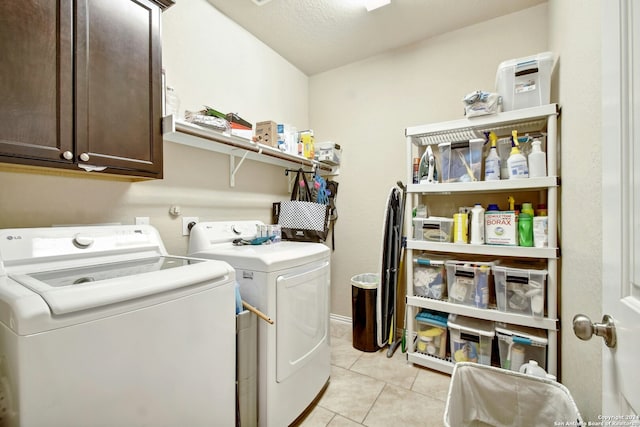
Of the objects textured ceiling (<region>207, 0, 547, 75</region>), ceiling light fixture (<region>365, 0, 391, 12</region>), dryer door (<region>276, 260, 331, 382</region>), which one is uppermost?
textured ceiling (<region>207, 0, 547, 75</region>)

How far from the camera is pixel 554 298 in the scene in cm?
159

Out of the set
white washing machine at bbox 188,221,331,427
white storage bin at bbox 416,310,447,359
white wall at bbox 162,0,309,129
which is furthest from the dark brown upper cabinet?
white storage bin at bbox 416,310,447,359

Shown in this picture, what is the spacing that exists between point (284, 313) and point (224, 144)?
122 cm

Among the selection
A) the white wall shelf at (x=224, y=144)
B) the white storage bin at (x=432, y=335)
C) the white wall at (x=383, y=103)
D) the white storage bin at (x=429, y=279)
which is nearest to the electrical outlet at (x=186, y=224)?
the white wall shelf at (x=224, y=144)

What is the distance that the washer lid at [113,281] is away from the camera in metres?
0.74

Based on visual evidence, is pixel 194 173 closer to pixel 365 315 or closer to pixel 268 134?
pixel 268 134

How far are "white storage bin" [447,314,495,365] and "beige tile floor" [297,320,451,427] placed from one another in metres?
0.23

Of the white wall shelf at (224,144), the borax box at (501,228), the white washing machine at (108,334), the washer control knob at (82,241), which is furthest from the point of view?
the borax box at (501,228)

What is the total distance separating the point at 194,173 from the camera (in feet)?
6.25

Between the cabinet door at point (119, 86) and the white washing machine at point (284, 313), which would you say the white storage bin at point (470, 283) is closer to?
the white washing machine at point (284, 313)

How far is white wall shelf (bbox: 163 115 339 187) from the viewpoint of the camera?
4.99 feet

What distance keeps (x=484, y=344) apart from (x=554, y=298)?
1.73ft

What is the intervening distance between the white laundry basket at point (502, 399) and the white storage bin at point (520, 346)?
60 cm

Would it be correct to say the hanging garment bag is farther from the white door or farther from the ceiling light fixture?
the white door
